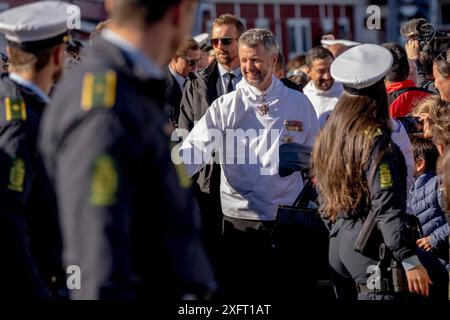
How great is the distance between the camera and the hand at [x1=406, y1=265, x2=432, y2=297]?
527cm

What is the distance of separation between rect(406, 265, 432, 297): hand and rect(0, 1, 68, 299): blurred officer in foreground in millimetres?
1700

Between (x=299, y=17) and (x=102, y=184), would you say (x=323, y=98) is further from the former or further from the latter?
(x=299, y=17)

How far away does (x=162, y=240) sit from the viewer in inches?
121

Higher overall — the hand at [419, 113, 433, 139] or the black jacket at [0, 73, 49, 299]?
the hand at [419, 113, 433, 139]

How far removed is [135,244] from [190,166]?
11.4 ft

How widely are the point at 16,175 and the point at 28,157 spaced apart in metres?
0.09

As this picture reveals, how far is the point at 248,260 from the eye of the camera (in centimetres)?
700

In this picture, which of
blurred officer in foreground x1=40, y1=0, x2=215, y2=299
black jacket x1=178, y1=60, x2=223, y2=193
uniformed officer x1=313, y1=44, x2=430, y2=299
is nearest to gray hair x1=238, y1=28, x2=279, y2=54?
black jacket x1=178, y1=60, x2=223, y2=193

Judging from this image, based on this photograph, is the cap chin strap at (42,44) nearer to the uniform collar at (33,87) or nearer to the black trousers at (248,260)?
the uniform collar at (33,87)

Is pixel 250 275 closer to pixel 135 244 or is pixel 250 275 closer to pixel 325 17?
pixel 135 244

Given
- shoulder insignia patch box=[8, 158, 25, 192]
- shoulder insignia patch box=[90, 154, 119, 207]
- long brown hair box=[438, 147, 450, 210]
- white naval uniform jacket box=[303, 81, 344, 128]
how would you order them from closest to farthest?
shoulder insignia patch box=[90, 154, 119, 207] → shoulder insignia patch box=[8, 158, 25, 192] → long brown hair box=[438, 147, 450, 210] → white naval uniform jacket box=[303, 81, 344, 128]

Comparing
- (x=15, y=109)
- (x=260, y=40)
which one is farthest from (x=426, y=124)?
(x=15, y=109)

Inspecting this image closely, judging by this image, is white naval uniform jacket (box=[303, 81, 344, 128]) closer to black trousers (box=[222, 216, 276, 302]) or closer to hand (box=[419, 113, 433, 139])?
hand (box=[419, 113, 433, 139])

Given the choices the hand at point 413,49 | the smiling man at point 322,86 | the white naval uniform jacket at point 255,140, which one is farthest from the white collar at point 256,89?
the hand at point 413,49
